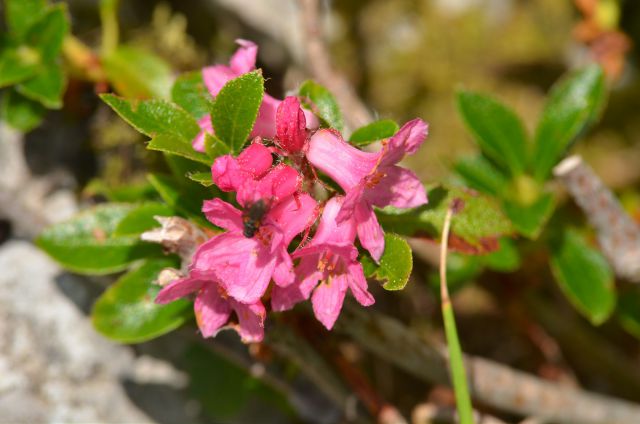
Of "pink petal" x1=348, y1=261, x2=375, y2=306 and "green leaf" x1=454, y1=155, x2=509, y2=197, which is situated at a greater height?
"pink petal" x1=348, y1=261, x2=375, y2=306

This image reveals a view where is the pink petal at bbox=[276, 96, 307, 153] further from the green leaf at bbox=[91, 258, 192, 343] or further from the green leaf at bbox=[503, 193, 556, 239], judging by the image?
the green leaf at bbox=[503, 193, 556, 239]

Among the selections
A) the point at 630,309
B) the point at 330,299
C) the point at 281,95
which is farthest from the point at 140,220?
the point at 630,309

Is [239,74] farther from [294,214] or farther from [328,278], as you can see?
[328,278]

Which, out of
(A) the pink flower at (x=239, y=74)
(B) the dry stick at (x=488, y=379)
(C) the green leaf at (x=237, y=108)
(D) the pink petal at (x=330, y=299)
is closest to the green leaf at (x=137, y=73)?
(A) the pink flower at (x=239, y=74)

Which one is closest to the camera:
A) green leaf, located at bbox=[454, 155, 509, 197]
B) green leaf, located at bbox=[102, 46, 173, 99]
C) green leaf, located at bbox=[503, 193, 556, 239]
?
green leaf, located at bbox=[503, 193, 556, 239]

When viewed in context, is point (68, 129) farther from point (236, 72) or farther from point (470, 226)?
point (470, 226)

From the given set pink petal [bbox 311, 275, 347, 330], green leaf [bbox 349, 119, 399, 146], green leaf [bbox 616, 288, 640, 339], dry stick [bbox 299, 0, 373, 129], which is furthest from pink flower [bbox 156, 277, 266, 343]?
green leaf [bbox 616, 288, 640, 339]
